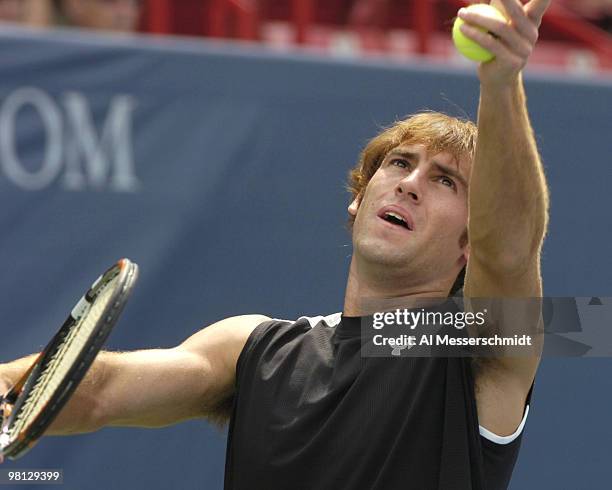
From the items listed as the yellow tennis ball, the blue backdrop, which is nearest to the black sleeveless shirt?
the yellow tennis ball

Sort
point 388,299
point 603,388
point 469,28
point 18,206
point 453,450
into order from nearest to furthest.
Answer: point 469,28 < point 453,450 < point 388,299 < point 18,206 < point 603,388

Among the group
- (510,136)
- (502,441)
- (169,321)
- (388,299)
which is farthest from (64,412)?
(169,321)

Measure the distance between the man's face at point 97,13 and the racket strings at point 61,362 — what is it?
3105mm

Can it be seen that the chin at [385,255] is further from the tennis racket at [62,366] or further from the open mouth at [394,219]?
the tennis racket at [62,366]

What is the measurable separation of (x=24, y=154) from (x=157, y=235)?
0.53m

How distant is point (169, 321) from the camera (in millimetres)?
4262

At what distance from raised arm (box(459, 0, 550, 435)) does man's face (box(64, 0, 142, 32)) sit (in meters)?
3.39

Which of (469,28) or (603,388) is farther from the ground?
(469,28)

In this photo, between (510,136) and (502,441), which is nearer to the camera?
(510,136)

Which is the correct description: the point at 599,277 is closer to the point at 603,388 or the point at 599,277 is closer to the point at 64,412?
the point at 603,388

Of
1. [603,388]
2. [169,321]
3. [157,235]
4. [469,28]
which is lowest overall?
[603,388]

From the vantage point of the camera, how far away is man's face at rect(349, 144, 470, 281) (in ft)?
8.88

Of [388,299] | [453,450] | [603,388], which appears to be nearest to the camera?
[453,450]

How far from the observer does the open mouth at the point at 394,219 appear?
9.01 ft
